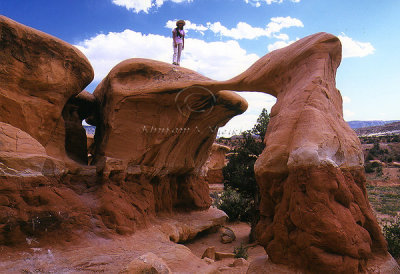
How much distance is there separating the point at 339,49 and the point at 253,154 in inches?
228

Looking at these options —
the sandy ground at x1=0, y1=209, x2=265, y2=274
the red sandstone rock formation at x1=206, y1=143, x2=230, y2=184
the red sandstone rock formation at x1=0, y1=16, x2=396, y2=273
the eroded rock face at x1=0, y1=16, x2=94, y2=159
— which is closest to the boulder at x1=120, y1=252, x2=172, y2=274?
the sandy ground at x1=0, y1=209, x2=265, y2=274

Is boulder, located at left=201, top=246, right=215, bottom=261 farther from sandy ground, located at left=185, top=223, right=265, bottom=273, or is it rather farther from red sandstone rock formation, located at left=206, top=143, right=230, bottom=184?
red sandstone rock formation, located at left=206, top=143, right=230, bottom=184

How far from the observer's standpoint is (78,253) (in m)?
5.49

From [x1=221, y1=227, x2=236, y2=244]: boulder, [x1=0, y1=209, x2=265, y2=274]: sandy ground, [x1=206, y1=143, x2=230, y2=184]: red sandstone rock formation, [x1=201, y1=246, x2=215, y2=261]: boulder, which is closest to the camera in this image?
[x1=0, y1=209, x2=265, y2=274]: sandy ground

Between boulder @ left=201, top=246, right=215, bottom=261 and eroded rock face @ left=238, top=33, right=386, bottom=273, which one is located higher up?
eroded rock face @ left=238, top=33, right=386, bottom=273

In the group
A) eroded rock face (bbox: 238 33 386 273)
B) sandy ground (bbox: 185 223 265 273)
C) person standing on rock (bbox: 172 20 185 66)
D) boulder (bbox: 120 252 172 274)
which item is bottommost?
sandy ground (bbox: 185 223 265 273)

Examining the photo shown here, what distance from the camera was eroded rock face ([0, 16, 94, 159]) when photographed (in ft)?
19.8

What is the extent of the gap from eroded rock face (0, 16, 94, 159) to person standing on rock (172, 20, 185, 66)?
3.10 meters

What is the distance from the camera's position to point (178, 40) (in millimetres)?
9414

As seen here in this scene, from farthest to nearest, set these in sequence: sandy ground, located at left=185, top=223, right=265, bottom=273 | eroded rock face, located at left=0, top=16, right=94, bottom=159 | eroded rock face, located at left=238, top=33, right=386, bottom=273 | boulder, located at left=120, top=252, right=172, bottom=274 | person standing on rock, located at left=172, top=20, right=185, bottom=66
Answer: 1. person standing on rock, located at left=172, top=20, right=185, bottom=66
2. sandy ground, located at left=185, top=223, right=265, bottom=273
3. eroded rock face, located at left=0, top=16, right=94, bottom=159
4. boulder, located at left=120, top=252, right=172, bottom=274
5. eroded rock face, located at left=238, top=33, right=386, bottom=273

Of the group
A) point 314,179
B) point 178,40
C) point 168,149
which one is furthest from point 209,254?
point 178,40

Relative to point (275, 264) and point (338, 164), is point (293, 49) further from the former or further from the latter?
point (275, 264)

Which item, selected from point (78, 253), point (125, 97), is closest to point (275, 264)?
point (78, 253)

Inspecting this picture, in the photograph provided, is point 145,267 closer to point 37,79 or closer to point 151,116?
point 151,116
